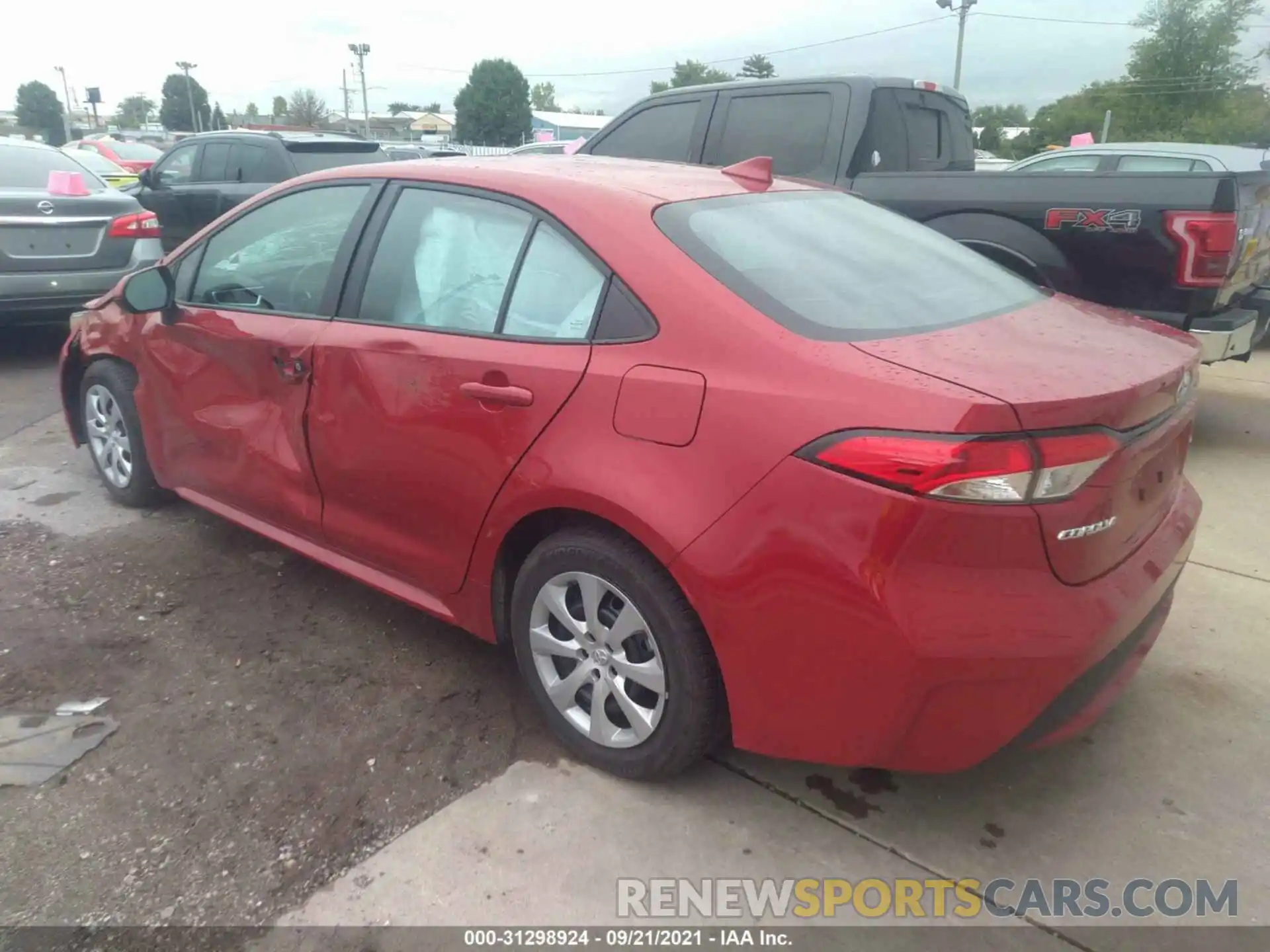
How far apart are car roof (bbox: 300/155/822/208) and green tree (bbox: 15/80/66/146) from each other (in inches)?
3605

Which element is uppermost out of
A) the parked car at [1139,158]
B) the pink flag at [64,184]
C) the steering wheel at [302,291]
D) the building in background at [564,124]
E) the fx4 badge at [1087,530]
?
the building in background at [564,124]

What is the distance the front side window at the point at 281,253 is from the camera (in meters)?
3.27

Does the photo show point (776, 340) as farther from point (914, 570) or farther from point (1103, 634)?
point (1103, 634)

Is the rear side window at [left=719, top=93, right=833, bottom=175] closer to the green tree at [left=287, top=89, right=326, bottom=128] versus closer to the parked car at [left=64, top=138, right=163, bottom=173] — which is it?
the parked car at [left=64, top=138, right=163, bottom=173]

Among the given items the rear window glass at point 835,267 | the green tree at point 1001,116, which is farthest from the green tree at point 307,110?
the rear window glass at point 835,267

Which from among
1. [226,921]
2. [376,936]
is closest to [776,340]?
[376,936]

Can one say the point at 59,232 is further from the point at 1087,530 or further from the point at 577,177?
the point at 1087,530

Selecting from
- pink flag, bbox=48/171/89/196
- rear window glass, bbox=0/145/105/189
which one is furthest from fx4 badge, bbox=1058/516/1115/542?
rear window glass, bbox=0/145/105/189

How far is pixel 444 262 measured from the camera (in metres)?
2.95

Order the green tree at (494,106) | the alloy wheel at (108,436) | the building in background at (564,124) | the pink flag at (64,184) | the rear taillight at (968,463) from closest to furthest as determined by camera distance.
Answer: the rear taillight at (968,463) → the alloy wheel at (108,436) → the pink flag at (64,184) → the building in background at (564,124) → the green tree at (494,106)

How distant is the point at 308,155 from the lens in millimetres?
9461

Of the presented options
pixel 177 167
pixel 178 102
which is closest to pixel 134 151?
pixel 177 167

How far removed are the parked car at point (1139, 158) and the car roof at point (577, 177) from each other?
7251 mm

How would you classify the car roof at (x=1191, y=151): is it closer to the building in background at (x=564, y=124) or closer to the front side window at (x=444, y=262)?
the front side window at (x=444, y=262)
